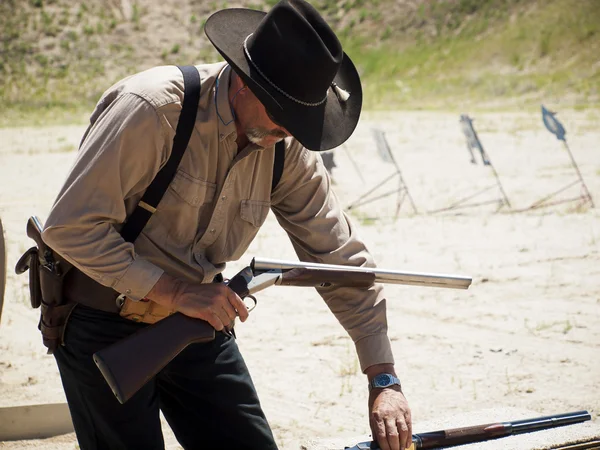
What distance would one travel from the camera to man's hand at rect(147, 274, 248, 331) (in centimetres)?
274

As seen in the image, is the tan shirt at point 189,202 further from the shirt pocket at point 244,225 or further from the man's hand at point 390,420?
the man's hand at point 390,420

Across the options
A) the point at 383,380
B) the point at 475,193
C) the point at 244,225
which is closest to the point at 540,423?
the point at 383,380

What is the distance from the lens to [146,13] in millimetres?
43469

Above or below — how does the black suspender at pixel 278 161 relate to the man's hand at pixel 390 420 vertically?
above

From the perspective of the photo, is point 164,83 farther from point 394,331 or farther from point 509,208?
point 509,208

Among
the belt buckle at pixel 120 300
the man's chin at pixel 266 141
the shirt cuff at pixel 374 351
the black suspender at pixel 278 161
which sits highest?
the black suspender at pixel 278 161

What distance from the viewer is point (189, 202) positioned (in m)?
2.82

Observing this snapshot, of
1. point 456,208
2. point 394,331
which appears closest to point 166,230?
point 394,331

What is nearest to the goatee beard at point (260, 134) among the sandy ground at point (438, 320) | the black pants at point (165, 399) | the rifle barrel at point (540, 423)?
the black pants at point (165, 399)

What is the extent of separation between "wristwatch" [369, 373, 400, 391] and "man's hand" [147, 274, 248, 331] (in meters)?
0.62

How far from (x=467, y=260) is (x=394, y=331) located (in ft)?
7.43

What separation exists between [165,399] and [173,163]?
94cm

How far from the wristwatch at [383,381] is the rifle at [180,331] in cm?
34

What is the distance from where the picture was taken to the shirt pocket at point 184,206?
9.14 ft
